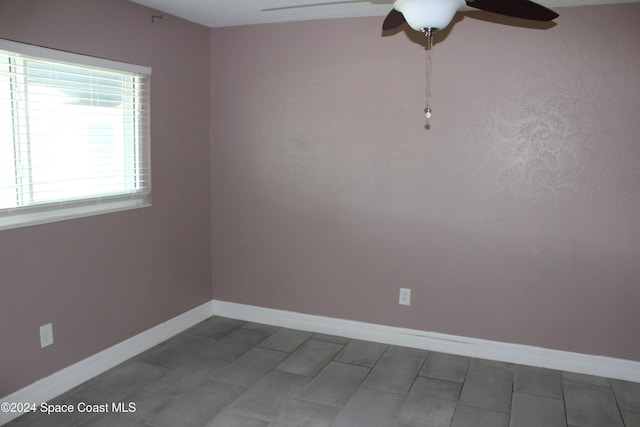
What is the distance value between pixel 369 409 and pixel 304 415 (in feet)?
1.14

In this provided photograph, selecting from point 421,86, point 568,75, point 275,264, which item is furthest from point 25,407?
point 568,75

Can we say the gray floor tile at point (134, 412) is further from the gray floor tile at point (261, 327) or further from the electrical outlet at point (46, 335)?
the gray floor tile at point (261, 327)

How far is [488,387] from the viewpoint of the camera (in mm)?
2969

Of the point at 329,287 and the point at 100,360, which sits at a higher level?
the point at 329,287

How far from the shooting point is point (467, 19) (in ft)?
10.4

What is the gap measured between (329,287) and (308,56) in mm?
1625

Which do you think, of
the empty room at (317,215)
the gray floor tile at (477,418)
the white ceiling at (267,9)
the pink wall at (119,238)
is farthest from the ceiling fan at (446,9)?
the gray floor tile at (477,418)

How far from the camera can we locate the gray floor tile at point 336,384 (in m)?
2.82

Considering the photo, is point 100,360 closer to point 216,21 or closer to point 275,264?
point 275,264

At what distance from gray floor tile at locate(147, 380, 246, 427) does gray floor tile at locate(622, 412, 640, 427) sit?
200cm

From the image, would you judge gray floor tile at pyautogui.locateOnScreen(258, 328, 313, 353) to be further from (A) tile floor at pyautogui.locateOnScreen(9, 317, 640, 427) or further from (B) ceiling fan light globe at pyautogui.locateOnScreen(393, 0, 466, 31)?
(B) ceiling fan light globe at pyautogui.locateOnScreen(393, 0, 466, 31)

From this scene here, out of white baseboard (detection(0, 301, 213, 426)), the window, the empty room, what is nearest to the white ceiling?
the empty room

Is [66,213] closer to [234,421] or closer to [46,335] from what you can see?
[46,335]

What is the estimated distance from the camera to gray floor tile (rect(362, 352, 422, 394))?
2.97 metres
